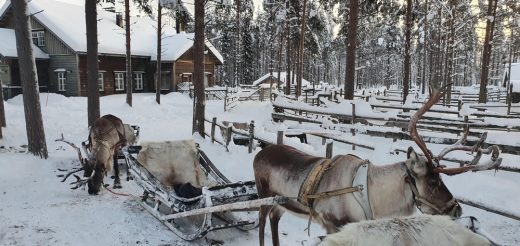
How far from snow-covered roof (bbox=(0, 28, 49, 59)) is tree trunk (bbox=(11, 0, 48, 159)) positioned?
16.9 m

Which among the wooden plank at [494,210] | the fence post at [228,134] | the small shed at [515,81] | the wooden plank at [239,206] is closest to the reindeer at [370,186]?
the wooden plank at [239,206]

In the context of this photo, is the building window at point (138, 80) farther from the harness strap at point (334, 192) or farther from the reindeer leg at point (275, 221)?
the harness strap at point (334, 192)

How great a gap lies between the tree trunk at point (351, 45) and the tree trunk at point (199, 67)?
15.5 ft

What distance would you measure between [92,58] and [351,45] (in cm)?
852

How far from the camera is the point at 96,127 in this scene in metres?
8.66

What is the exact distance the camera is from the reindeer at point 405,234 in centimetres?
183

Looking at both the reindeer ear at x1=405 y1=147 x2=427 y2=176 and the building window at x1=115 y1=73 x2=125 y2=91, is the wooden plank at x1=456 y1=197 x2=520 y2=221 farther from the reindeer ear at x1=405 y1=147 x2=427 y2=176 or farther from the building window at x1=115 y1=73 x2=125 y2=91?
the building window at x1=115 y1=73 x2=125 y2=91

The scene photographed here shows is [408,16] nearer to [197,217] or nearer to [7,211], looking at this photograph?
[197,217]

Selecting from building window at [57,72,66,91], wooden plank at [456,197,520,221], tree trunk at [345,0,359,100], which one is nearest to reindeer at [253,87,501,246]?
wooden plank at [456,197,520,221]

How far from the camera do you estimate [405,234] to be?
1868 millimetres

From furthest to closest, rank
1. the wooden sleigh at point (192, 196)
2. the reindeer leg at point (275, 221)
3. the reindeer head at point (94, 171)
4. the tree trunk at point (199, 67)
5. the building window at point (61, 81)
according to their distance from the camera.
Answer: the building window at point (61, 81)
the tree trunk at point (199, 67)
the reindeer head at point (94, 171)
the wooden sleigh at point (192, 196)
the reindeer leg at point (275, 221)

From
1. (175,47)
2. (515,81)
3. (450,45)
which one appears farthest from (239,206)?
(515,81)

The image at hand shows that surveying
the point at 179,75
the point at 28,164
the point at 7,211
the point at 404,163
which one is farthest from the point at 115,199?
the point at 179,75

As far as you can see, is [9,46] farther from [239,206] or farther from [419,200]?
[419,200]
